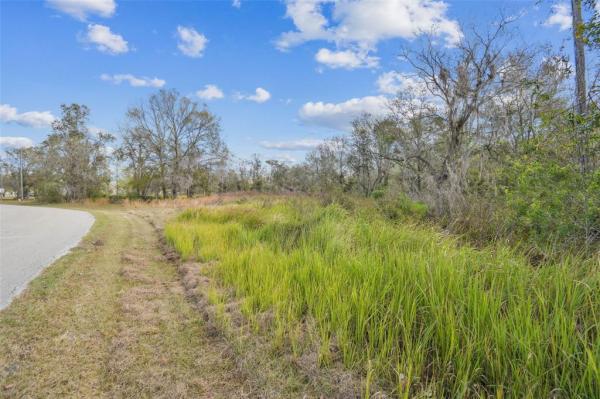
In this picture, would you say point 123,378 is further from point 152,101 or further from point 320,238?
point 152,101

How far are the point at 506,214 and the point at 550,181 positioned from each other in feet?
4.84

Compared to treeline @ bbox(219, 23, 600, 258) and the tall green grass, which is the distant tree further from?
the tall green grass

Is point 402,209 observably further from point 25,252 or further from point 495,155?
point 25,252

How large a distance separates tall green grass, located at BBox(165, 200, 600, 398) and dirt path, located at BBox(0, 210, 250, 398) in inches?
28.0

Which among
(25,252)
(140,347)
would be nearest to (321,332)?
(140,347)

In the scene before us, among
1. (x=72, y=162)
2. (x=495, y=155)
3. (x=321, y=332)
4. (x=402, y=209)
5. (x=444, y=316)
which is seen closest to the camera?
(x=444, y=316)

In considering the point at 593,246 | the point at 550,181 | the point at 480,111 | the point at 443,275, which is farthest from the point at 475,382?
the point at 480,111

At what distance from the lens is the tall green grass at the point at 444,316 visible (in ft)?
6.35

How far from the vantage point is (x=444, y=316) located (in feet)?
8.07

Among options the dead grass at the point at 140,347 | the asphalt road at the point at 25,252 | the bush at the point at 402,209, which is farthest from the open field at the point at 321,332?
the bush at the point at 402,209

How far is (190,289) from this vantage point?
14.2 feet

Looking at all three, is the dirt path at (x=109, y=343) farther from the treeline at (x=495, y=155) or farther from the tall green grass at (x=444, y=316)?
the treeline at (x=495, y=155)

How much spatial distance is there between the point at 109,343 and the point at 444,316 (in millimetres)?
3154

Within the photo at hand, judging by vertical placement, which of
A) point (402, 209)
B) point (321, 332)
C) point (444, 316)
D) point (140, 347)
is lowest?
point (140, 347)
